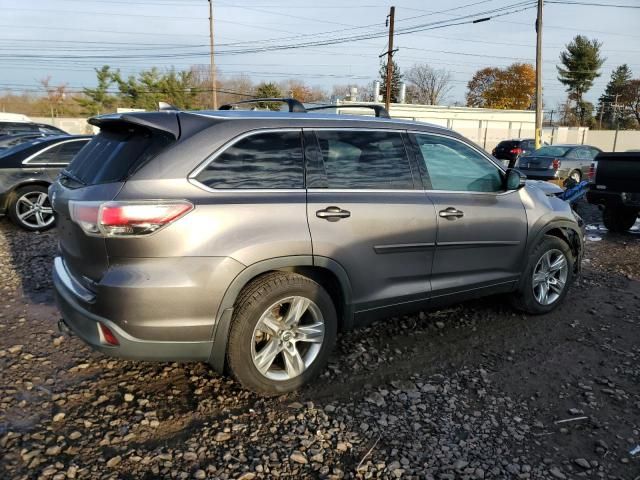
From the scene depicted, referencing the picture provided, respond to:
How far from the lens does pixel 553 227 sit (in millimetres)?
4633

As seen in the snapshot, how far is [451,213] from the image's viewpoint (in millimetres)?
3832

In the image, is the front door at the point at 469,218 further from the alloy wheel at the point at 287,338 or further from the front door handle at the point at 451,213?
the alloy wheel at the point at 287,338

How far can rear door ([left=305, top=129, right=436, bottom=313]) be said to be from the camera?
10.6 feet

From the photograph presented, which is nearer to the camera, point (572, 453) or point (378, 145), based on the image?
point (572, 453)

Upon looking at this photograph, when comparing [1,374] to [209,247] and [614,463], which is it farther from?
[614,463]

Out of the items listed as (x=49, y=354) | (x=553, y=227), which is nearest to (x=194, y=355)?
(x=49, y=354)

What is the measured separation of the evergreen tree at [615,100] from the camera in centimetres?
6425

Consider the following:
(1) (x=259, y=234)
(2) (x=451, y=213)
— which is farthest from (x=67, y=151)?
(2) (x=451, y=213)

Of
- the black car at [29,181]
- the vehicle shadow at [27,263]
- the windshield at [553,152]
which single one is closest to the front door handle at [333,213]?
the vehicle shadow at [27,263]

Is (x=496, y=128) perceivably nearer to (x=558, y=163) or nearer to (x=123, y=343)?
(x=558, y=163)

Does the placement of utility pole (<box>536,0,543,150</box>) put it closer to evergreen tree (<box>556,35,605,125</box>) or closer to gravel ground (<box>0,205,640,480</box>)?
gravel ground (<box>0,205,640,480</box>)

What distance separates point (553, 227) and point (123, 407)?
12.8ft

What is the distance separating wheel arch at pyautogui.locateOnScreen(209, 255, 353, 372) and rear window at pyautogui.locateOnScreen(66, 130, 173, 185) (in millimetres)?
873

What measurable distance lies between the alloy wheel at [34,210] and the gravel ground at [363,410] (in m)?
3.96
